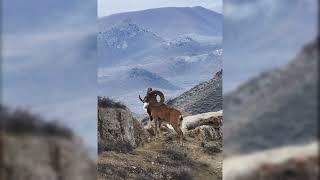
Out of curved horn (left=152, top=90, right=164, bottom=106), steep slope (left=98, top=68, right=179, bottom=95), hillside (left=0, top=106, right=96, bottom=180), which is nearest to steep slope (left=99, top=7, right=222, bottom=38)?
steep slope (left=98, top=68, right=179, bottom=95)

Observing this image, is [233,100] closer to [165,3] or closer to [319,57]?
[319,57]

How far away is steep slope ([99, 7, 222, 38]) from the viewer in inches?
470

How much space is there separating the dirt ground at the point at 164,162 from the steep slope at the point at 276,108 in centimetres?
637

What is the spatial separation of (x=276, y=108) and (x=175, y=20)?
23.8 feet

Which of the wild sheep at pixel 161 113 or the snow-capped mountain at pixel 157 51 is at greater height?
the snow-capped mountain at pixel 157 51

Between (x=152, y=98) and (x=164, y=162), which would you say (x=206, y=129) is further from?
(x=152, y=98)

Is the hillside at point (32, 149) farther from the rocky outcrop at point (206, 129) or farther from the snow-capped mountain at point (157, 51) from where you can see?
the rocky outcrop at point (206, 129)

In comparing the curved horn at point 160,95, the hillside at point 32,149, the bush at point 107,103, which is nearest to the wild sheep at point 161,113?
the curved horn at point 160,95

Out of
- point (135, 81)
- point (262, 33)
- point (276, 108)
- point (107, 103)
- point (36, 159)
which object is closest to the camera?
point (276, 108)

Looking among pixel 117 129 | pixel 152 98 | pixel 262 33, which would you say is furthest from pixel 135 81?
pixel 262 33

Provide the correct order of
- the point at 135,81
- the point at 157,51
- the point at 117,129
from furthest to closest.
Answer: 1. the point at 157,51
2. the point at 135,81
3. the point at 117,129

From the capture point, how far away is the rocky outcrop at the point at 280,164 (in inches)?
185

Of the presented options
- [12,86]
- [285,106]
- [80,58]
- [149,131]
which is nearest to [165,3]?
[149,131]

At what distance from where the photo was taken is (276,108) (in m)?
5.12
